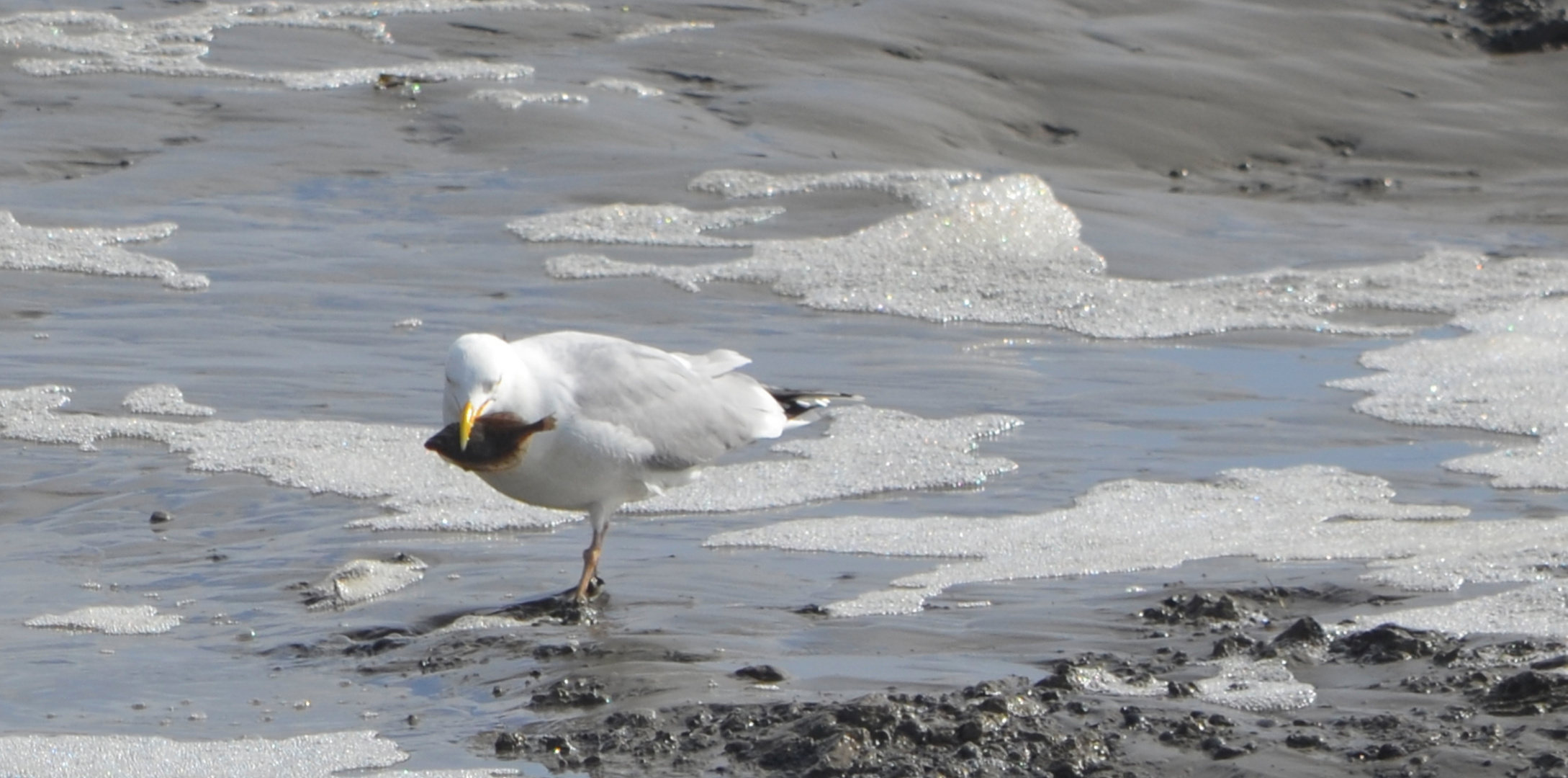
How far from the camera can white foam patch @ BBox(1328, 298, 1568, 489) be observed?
6145 mm

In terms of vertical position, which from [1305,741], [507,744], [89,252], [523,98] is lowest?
[89,252]

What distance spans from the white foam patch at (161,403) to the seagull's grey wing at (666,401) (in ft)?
5.92

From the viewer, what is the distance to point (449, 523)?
17.7 feet

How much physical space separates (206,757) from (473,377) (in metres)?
1.09

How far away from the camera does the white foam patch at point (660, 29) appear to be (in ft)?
42.3

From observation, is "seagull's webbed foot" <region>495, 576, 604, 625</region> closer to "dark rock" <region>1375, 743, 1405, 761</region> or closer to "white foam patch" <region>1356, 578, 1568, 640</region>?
"white foam patch" <region>1356, 578, 1568, 640</region>

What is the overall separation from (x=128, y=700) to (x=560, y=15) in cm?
1010

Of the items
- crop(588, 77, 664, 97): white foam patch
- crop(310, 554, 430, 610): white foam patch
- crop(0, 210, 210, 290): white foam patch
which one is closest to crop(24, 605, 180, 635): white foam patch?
crop(310, 554, 430, 610): white foam patch

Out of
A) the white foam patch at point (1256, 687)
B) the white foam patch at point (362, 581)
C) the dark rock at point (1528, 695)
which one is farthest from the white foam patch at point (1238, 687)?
the white foam patch at point (362, 581)

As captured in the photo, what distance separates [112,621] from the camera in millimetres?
4355

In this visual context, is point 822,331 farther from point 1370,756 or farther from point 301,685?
point 1370,756

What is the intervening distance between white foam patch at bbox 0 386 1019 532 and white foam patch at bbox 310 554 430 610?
0.46 metres

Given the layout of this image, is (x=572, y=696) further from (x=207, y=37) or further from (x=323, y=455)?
→ (x=207, y=37)

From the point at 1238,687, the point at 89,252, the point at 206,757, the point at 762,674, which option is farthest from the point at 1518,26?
the point at 206,757
